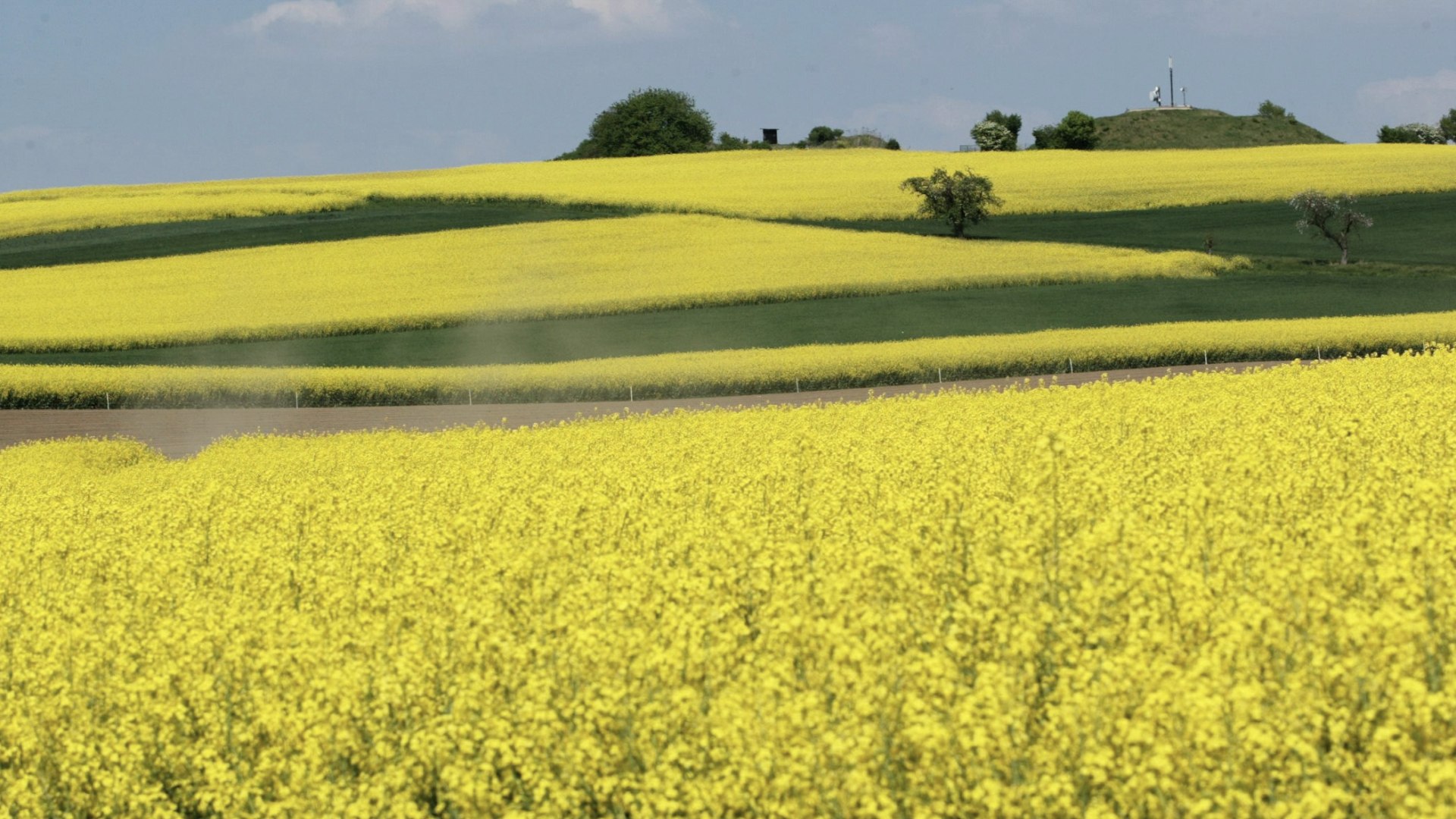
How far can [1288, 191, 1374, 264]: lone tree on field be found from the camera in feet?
159

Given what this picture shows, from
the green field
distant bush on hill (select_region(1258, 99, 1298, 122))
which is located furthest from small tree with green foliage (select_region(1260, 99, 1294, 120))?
the green field

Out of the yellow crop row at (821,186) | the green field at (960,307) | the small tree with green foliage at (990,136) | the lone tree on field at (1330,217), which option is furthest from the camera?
the small tree with green foliage at (990,136)

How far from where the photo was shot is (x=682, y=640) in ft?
21.5

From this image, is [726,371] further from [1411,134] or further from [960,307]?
[1411,134]

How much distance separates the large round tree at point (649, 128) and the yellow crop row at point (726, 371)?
88494 mm

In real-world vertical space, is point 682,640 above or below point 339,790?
above

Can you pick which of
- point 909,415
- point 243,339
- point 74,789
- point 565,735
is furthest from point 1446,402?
point 243,339

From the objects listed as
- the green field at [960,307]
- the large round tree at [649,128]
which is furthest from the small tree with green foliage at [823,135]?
the green field at [960,307]

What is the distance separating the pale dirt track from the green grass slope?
256 ft

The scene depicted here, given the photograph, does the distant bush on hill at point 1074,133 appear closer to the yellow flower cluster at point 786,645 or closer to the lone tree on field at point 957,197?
the lone tree on field at point 957,197

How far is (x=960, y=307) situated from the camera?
40906 mm

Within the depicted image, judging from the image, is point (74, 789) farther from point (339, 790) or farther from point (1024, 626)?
point (1024, 626)

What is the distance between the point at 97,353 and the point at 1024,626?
37050 mm

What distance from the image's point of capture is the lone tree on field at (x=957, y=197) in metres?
54.0
